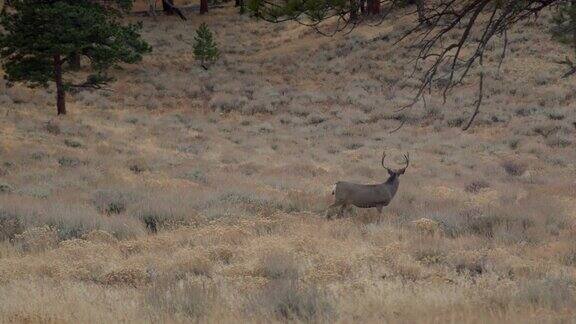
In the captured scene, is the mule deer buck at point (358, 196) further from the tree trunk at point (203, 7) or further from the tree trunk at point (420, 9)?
the tree trunk at point (203, 7)

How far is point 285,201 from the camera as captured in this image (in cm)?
1155

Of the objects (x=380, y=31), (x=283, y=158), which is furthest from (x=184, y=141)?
(x=380, y=31)

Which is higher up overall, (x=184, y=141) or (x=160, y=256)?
(x=160, y=256)

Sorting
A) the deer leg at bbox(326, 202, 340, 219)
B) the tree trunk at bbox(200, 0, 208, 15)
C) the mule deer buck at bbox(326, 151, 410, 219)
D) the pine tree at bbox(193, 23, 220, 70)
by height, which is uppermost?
the tree trunk at bbox(200, 0, 208, 15)

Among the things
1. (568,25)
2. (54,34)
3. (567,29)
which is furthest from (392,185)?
(54,34)

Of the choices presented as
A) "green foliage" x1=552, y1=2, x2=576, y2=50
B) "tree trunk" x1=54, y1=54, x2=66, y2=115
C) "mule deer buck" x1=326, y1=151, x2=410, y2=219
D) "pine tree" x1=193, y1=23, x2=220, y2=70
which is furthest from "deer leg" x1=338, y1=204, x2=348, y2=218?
"pine tree" x1=193, y1=23, x2=220, y2=70

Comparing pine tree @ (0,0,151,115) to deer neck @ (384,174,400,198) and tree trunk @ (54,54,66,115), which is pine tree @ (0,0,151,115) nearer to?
tree trunk @ (54,54,66,115)

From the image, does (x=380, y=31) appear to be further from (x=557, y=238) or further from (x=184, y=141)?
(x=557, y=238)

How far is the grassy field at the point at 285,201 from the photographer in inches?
199

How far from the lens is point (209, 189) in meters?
12.9

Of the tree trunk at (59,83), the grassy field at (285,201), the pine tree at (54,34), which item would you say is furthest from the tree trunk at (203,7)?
the tree trunk at (59,83)

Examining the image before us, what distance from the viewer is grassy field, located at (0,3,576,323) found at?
5.05 meters

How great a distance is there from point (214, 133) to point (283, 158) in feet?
19.9

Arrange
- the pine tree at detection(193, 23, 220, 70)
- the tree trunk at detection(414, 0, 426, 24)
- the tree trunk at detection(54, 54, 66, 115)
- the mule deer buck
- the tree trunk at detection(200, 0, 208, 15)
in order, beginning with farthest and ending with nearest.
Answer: the tree trunk at detection(200, 0, 208, 15) < the pine tree at detection(193, 23, 220, 70) < the tree trunk at detection(54, 54, 66, 115) < the mule deer buck < the tree trunk at detection(414, 0, 426, 24)
